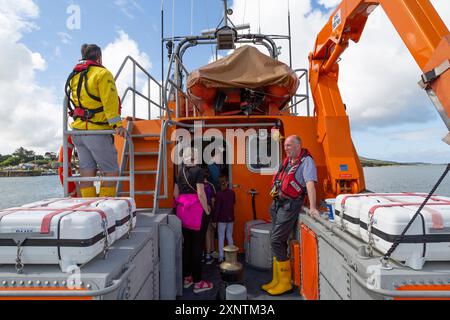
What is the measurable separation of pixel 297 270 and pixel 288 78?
8.59 ft

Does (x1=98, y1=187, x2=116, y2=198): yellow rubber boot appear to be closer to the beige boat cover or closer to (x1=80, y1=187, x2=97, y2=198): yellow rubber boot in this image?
(x1=80, y1=187, x2=97, y2=198): yellow rubber boot

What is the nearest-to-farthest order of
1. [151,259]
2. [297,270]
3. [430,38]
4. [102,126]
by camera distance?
[430,38] → [151,259] → [102,126] → [297,270]

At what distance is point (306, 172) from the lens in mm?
3232

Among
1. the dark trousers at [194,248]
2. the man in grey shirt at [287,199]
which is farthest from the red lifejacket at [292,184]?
the dark trousers at [194,248]

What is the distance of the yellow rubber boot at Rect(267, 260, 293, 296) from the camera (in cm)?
344

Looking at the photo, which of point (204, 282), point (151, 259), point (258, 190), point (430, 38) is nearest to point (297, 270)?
point (204, 282)

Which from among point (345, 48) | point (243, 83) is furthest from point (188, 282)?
point (345, 48)

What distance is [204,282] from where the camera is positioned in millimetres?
3566

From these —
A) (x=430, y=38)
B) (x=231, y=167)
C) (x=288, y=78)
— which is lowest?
(x=231, y=167)

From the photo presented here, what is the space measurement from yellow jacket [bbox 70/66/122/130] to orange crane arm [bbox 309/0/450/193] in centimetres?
259

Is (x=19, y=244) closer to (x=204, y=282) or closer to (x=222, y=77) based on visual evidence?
(x=204, y=282)

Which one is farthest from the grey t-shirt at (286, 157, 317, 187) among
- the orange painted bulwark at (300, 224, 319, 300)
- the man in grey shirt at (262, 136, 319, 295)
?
the orange painted bulwark at (300, 224, 319, 300)

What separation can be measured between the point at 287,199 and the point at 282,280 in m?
0.96

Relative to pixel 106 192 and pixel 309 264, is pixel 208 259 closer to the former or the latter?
pixel 309 264
